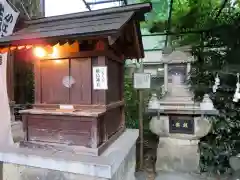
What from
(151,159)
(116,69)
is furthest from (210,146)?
(116,69)

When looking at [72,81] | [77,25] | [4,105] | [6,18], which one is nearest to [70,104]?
[72,81]

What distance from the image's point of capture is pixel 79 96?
2465 millimetres

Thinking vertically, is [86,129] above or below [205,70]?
below

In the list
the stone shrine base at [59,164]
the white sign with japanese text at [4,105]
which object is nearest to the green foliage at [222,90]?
the stone shrine base at [59,164]

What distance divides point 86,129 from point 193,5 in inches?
187

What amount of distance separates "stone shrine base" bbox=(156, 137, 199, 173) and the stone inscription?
0.80 feet

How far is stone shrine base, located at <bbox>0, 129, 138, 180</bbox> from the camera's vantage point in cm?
204

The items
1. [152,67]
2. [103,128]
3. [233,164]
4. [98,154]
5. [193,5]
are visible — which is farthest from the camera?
[152,67]

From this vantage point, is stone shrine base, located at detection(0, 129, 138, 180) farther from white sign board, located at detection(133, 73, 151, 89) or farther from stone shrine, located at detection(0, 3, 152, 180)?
white sign board, located at detection(133, 73, 151, 89)

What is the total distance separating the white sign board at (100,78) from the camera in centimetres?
229

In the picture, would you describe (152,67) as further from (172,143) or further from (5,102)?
(5,102)

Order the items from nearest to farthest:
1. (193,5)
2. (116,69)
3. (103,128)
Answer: (103,128) → (116,69) → (193,5)

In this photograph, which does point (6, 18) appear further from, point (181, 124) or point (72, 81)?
point (181, 124)

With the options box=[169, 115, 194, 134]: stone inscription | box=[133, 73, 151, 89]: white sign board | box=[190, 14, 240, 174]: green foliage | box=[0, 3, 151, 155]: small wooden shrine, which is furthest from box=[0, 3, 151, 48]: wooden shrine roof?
box=[190, 14, 240, 174]: green foliage
